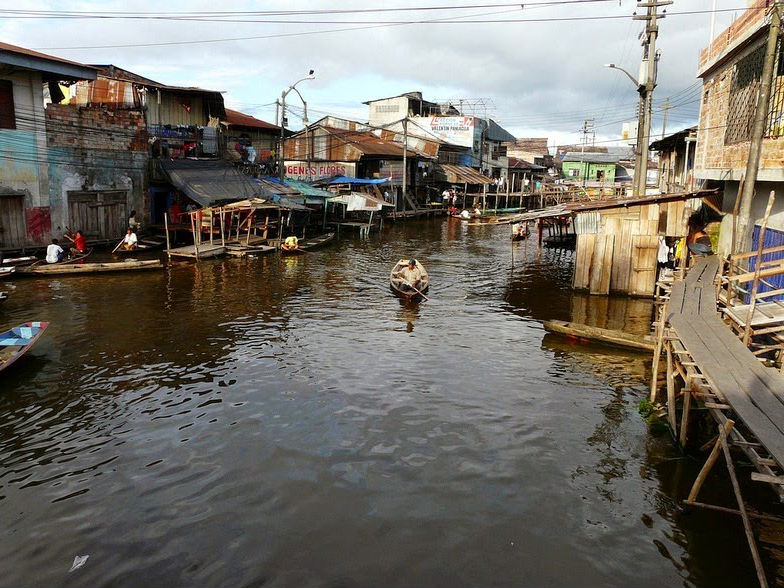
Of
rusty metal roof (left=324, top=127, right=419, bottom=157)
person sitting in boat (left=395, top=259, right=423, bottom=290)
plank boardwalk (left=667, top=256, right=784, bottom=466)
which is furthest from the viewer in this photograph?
rusty metal roof (left=324, top=127, right=419, bottom=157)

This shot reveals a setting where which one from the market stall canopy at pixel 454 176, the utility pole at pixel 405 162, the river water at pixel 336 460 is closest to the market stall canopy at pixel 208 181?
the river water at pixel 336 460

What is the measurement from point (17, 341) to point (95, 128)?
723 inches

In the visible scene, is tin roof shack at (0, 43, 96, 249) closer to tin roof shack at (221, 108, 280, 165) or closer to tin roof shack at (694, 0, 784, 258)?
tin roof shack at (221, 108, 280, 165)

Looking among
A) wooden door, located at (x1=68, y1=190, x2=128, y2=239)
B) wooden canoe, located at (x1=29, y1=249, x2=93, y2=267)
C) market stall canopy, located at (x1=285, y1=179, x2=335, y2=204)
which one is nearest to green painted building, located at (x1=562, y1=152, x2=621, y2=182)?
market stall canopy, located at (x1=285, y1=179, x2=335, y2=204)

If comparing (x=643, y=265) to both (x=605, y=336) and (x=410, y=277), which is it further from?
(x=410, y=277)

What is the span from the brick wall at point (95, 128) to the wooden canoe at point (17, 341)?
51.1 ft

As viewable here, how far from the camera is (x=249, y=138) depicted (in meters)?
46.7

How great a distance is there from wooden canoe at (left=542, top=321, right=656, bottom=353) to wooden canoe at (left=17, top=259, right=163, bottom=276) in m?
18.0

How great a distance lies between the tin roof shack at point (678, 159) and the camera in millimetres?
31911

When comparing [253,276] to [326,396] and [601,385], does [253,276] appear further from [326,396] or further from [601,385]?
[601,385]

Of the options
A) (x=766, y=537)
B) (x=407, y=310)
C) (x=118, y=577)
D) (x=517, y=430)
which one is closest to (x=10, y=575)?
(x=118, y=577)

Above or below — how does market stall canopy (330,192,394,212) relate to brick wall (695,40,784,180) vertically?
below

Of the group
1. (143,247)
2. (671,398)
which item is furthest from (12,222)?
(671,398)

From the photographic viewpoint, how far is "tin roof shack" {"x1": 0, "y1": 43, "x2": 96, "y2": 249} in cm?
2444
